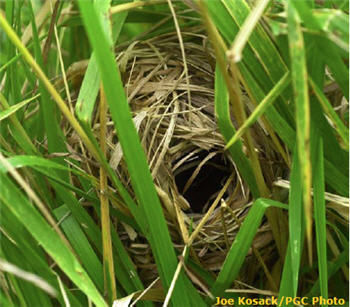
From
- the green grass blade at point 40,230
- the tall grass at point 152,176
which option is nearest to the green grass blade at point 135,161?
the tall grass at point 152,176

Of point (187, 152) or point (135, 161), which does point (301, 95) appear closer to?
point (135, 161)

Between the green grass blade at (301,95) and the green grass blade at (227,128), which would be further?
the green grass blade at (227,128)

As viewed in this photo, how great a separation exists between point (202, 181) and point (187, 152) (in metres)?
0.08

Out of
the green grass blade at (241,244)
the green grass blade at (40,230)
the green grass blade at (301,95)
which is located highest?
the green grass blade at (301,95)

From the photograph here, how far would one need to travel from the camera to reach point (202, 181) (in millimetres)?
927

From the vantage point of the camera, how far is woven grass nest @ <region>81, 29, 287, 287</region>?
831 mm

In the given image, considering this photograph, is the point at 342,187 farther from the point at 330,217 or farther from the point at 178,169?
the point at 178,169

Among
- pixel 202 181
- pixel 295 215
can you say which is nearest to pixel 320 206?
pixel 295 215

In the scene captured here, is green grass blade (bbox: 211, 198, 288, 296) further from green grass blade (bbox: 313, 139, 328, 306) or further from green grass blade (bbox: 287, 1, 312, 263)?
green grass blade (bbox: 287, 1, 312, 263)

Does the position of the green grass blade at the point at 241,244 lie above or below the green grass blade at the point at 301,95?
below

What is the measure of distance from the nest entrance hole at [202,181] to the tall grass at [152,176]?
0.08m

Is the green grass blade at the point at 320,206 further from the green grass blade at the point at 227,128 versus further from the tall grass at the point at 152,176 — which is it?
the green grass blade at the point at 227,128

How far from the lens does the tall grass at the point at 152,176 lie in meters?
0.62

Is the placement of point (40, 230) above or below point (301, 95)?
below
